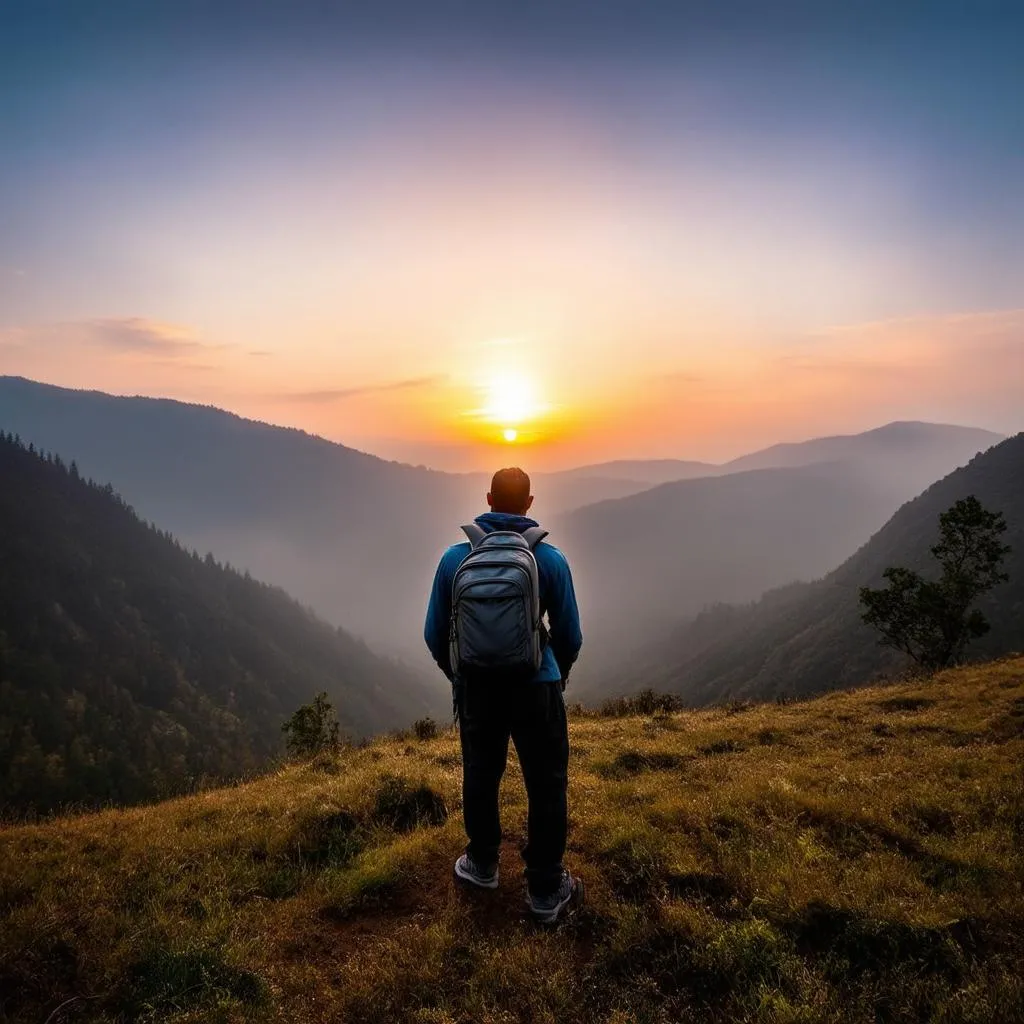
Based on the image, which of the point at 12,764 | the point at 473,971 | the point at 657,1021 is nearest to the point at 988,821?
the point at 657,1021

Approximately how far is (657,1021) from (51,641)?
220 metres

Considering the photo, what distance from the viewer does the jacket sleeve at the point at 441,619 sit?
19.7 ft

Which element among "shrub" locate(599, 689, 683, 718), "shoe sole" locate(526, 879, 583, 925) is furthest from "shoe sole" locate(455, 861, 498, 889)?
"shrub" locate(599, 689, 683, 718)

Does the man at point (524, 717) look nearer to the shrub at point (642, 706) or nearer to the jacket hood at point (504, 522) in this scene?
the jacket hood at point (504, 522)

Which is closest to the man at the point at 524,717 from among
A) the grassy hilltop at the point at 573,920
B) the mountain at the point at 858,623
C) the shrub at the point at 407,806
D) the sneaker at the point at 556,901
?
the sneaker at the point at 556,901

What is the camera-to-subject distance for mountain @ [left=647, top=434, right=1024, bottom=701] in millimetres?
119000

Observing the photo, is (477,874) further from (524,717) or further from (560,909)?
(524,717)

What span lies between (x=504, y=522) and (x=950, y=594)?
36.4 m

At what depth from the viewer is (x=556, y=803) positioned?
5.77 metres

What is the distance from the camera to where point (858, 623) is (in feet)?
442

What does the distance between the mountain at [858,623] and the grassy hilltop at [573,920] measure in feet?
331

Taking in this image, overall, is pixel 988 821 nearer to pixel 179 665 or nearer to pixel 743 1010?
pixel 743 1010

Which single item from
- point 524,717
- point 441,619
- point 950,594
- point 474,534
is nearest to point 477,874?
point 524,717

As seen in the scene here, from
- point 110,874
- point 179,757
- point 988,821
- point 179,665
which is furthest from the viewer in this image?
point 179,665
